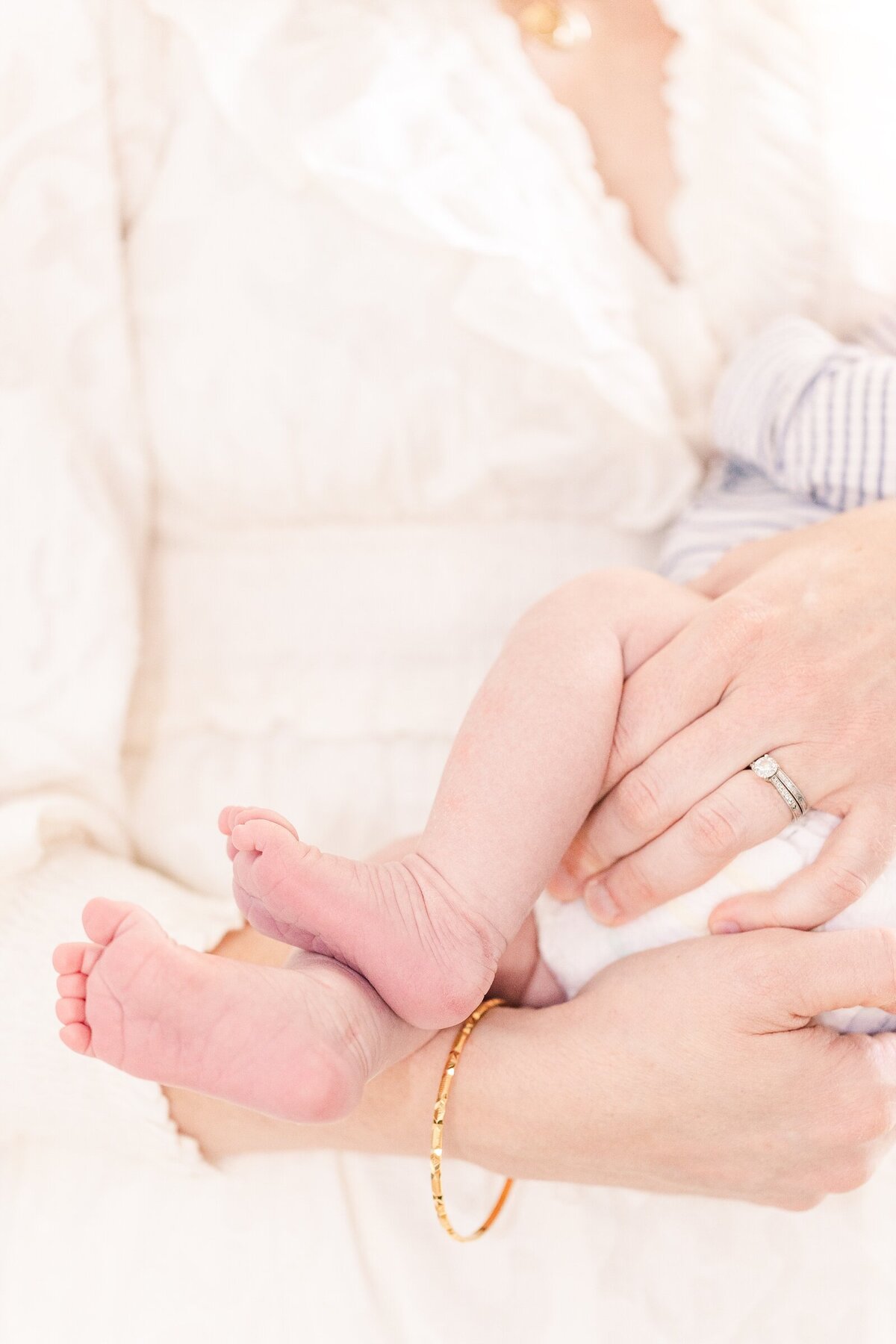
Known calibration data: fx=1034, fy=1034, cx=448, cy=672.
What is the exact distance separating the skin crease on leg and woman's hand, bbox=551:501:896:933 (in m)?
0.05

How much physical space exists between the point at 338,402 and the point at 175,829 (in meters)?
0.48

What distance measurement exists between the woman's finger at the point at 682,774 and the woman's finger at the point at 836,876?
48 mm

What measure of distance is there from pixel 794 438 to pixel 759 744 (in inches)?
14.4

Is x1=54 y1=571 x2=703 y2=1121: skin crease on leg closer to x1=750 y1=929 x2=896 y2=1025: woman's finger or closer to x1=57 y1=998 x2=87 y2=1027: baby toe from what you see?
x1=57 y1=998 x2=87 y2=1027: baby toe

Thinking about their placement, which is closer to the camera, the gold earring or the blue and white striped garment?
the blue and white striped garment

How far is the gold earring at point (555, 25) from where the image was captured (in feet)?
3.61

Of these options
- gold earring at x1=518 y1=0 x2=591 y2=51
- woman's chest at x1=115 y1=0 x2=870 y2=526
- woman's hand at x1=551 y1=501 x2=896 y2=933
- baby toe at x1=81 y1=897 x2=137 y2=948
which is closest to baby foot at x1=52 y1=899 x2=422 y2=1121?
baby toe at x1=81 y1=897 x2=137 y2=948

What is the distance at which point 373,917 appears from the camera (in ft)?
2.31

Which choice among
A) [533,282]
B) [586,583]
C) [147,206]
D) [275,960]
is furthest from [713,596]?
[147,206]

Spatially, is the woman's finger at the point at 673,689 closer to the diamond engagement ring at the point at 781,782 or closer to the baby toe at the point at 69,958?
the diamond engagement ring at the point at 781,782

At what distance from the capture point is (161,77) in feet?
3.49

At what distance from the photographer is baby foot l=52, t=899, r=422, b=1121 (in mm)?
621

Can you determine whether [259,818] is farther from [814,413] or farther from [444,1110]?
[814,413]

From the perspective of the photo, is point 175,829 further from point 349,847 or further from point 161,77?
point 161,77
